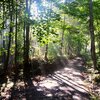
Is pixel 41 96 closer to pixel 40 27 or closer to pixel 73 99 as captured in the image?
pixel 73 99

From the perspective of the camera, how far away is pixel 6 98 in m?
12.8

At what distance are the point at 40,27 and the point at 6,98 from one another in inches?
228

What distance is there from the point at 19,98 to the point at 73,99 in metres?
3.07

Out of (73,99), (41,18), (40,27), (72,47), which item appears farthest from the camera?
(72,47)

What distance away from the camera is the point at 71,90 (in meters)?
13.8

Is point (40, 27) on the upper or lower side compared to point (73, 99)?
upper

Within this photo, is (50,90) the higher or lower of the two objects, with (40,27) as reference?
lower

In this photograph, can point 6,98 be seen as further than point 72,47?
No

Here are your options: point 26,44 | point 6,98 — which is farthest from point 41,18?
point 26,44

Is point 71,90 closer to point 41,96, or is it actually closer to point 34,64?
point 41,96

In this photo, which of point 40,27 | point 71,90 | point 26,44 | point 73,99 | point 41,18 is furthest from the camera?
point 26,44

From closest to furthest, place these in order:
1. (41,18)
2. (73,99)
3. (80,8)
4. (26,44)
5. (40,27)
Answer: (40,27) → (41,18) → (73,99) → (26,44) → (80,8)

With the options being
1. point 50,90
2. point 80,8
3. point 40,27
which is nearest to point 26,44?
point 80,8

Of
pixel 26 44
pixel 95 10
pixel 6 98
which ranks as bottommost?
pixel 6 98
